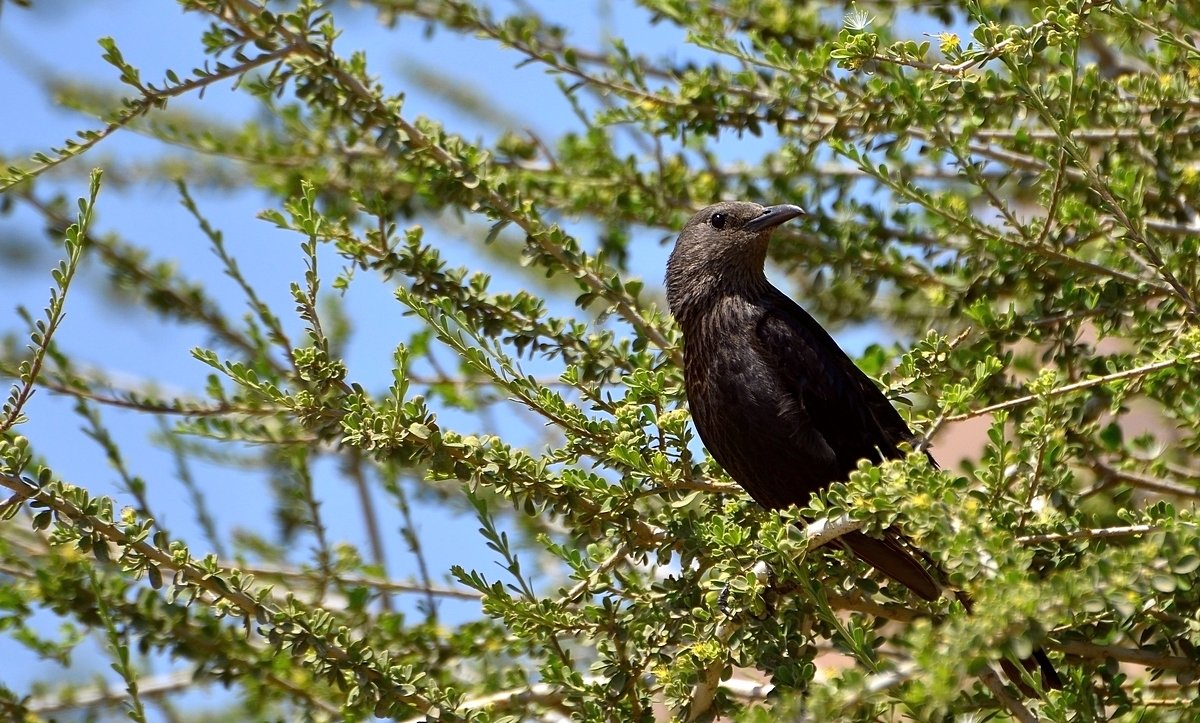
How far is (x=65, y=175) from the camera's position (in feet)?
17.3

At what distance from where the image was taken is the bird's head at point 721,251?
12.3ft

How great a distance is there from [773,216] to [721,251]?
198 millimetres

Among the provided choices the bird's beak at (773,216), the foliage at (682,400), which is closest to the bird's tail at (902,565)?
the foliage at (682,400)

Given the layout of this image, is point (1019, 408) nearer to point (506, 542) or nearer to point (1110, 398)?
point (1110, 398)

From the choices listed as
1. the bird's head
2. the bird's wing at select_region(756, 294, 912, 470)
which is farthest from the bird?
the bird's head

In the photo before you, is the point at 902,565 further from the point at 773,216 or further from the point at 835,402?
the point at 773,216

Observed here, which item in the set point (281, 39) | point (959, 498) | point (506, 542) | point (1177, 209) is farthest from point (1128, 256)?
point (281, 39)

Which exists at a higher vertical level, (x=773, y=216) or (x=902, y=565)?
(x=773, y=216)

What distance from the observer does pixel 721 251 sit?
3.79 meters

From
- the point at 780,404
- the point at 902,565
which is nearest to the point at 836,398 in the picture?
the point at 780,404

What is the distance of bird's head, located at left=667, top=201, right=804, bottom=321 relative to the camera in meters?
3.74

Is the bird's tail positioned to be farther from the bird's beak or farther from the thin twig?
the bird's beak

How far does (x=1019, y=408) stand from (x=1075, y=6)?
98 cm

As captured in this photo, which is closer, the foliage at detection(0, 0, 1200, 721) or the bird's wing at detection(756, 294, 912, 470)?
the foliage at detection(0, 0, 1200, 721)
